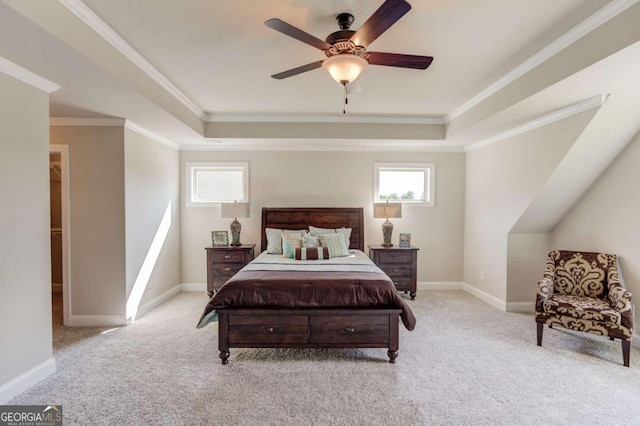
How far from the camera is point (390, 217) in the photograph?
5.03 meters

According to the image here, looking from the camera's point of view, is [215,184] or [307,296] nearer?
[307,296]

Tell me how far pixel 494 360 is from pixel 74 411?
347 centimetres

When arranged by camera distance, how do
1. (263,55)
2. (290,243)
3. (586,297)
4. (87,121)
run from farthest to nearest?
(290,243) → (87,121) → (586,297) → (263,55)

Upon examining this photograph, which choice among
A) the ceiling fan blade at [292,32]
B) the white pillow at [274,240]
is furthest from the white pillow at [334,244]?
the ceiling fan blade at [292,32]

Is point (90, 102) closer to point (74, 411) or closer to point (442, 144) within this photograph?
point (74, 411)

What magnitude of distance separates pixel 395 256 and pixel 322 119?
7.84ft

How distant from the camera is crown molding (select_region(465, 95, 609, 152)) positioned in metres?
2.98

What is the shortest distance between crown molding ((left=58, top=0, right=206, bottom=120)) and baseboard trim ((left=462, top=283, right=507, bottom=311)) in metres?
5.02

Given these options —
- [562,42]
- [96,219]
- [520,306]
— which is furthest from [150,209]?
[520,306]

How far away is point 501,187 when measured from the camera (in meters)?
4.50

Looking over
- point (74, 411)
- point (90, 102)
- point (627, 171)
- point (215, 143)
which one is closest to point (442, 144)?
point (627, 171)

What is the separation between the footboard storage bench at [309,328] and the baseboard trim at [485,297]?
2.38 metres

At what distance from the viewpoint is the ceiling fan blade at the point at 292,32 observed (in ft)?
6.01

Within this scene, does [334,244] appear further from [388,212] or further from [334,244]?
[388,212]
